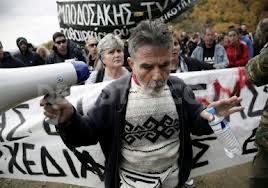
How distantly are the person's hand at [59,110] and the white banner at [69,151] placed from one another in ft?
4.82

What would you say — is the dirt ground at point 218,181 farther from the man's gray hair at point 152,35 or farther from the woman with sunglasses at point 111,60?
the man's gray hair at point 152,35

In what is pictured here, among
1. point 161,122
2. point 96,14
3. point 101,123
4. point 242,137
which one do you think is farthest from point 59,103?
point 96,14

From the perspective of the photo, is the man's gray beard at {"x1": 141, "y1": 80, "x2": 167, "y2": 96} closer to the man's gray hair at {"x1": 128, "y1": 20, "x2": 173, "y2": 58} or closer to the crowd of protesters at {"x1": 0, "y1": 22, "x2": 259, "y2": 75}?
the man's gray hair at {"x1": 128, "y1": 20, "x2": 173, "y2": 58}

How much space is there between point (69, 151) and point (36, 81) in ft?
6.41

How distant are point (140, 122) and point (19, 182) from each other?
3.15 meters

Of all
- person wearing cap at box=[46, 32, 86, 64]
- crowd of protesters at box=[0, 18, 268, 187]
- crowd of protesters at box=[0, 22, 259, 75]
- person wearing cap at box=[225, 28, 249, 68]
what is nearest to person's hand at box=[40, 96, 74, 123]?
crowd of protesters at box=[0, 18, 268, 187]

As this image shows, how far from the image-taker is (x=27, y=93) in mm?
1853

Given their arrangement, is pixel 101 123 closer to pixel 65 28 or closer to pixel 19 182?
pixel 19 182

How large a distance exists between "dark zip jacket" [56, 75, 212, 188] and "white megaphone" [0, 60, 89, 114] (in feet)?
1.34

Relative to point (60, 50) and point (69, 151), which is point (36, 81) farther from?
point (60, 50)

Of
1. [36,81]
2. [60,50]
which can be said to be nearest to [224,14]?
[60,50]

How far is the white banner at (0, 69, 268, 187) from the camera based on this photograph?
12.3 ft

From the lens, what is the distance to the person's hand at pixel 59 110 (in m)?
1.99

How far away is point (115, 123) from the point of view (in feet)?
8.06
